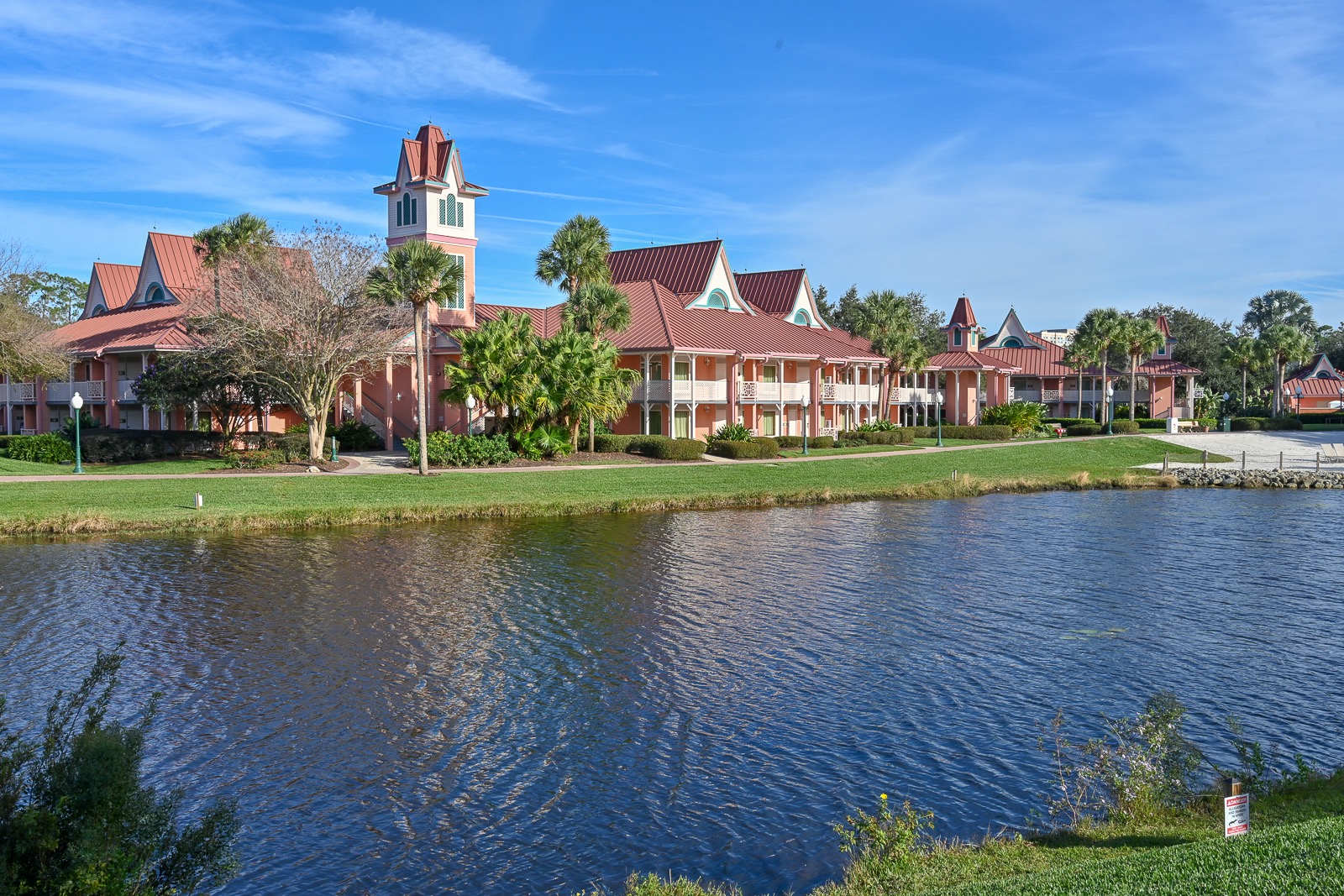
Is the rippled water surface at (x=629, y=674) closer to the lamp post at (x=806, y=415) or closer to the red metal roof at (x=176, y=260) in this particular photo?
the lamp post at (x=806, y=415)

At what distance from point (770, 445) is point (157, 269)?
3190 cm

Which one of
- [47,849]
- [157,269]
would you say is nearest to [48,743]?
[47,849]

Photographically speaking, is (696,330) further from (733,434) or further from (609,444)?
(609,444)

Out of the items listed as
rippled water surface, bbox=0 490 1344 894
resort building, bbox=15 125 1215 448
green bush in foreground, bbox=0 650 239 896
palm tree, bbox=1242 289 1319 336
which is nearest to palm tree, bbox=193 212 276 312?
resort building, bbox=15 125 1215 448

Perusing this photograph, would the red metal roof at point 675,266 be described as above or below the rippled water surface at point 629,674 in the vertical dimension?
above

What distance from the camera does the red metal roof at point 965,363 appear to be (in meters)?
72.7

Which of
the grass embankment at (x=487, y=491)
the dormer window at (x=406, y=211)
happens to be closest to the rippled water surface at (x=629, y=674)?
the grass embankment at (x=487, y=491)

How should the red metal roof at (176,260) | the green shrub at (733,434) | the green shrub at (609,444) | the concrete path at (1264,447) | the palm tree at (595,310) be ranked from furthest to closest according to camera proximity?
the red metal roof at (176,260) → the green shrub at (733,434) → the concrete path at (1264,447) → the green shrub at (609,444) → the palm tree at (595,310)

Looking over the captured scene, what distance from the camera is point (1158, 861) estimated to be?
7.67 metres

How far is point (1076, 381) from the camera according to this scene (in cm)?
8431

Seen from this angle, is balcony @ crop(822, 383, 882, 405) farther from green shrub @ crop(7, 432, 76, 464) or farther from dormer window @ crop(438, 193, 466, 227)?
green shrub @ crop(7, 432, 76, 464)

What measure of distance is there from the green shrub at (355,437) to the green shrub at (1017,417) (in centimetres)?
3814

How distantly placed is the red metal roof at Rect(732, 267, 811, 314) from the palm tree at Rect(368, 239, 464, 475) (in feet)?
95.3

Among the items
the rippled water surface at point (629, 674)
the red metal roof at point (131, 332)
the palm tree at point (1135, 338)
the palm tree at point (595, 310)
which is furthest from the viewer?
the palm tree at point (1135, 338)
